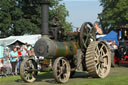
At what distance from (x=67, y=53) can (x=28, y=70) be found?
4.82 feet

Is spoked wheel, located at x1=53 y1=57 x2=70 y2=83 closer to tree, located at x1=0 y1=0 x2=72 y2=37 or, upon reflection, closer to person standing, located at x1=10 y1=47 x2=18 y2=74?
person standing, located at x1=10 y1=47 x2=18 y2=74

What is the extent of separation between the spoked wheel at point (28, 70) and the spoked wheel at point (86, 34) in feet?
6.46

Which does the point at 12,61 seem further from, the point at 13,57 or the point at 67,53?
the point at 67,53

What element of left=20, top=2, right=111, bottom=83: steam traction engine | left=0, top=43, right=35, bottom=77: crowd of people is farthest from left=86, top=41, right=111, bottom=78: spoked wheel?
left=0, top=43, right=35, bottom=77: crowd of people

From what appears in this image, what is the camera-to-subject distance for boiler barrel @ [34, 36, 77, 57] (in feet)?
31.1

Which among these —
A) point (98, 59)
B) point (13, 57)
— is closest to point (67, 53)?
point (98, 59)

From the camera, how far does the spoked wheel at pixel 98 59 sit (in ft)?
33.1

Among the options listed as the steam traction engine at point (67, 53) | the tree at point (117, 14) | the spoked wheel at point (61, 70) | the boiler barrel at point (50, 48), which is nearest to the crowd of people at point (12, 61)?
the steam traction engine at point (67, 53)

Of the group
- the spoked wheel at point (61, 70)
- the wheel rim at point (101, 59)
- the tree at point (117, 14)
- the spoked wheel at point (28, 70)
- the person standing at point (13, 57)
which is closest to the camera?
the spoked wheel at point (61, 70)

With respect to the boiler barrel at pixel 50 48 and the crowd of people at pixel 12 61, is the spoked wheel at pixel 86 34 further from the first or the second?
the crowd of people at pixel 12 61

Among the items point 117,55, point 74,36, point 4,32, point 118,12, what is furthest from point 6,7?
point 74,36

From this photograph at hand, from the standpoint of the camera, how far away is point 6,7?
116 ft

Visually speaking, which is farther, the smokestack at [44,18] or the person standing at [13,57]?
the person standing at [13,57]

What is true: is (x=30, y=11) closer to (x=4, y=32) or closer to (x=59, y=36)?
(x=4, y=32)
